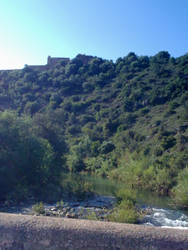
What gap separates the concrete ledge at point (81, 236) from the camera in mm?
4332

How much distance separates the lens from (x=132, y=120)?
58031 millimetres

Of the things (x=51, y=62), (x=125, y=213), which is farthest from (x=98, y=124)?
(x=125, y=213)

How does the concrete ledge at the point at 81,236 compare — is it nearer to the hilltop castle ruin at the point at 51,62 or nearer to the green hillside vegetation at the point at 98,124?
the green hillside vegetation at the point at 98,124

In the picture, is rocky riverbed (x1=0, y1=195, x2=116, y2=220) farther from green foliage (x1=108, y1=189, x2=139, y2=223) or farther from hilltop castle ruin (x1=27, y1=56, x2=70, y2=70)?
hilltop castle ruin (x1=27, y1=56, x2=70, y2=70)

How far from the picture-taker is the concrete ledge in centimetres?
433

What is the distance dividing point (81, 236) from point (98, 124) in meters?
58.0

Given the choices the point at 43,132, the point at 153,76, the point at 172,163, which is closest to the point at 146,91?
the point at 153,76

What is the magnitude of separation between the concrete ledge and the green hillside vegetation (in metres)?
15.8

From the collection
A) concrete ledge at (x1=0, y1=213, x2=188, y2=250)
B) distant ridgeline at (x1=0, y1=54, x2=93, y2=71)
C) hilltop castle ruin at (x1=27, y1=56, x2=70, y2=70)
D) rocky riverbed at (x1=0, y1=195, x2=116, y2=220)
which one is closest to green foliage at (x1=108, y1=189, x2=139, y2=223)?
rocky riverbed at (x1=0, y1=195, x2=116, y2=220)

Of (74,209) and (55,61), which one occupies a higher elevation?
(55,61)

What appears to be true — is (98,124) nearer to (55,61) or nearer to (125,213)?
(55,61)

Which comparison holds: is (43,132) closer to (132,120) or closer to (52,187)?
(52,187)

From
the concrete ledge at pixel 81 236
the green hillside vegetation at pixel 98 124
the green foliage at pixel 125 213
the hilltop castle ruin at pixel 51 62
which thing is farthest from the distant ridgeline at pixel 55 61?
the concrete ledge at pixel 81 236

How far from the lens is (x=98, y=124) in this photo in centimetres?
6241
